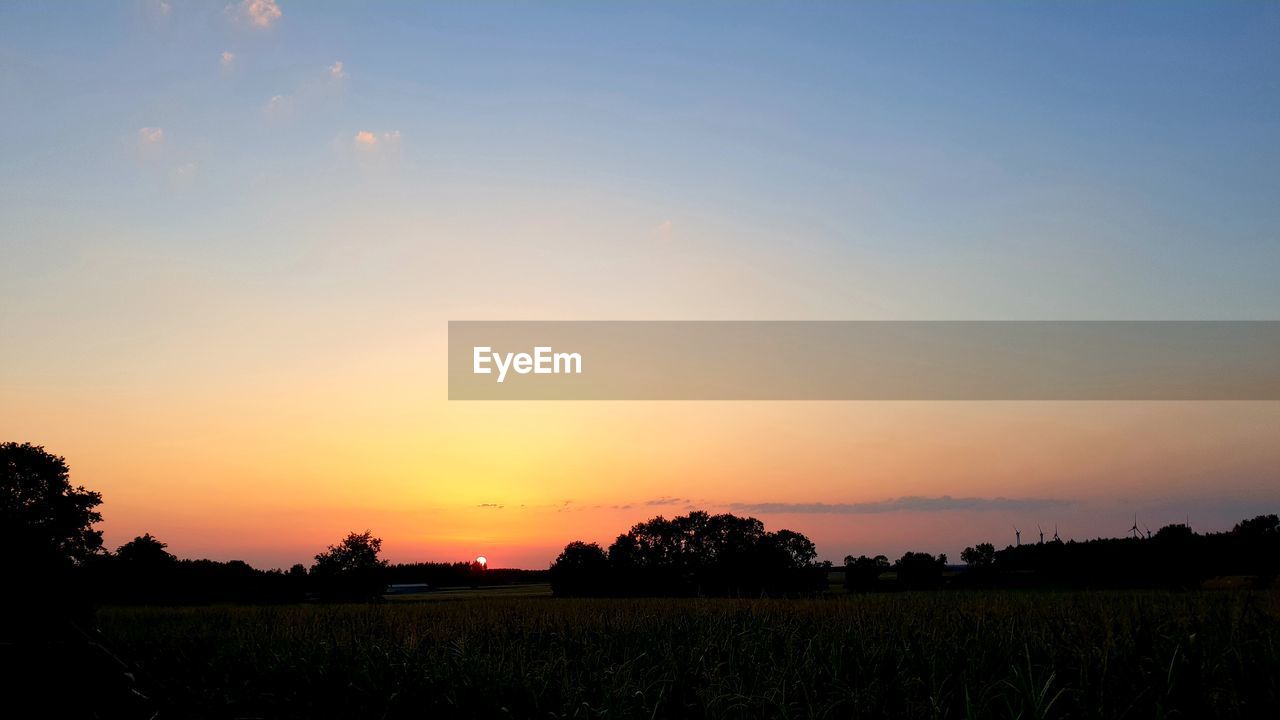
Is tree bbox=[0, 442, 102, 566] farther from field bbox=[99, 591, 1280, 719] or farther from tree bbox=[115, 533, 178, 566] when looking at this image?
field bbox=[99, 591, 1280, 719]

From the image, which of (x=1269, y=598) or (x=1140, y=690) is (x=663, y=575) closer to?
(x=1269, y=598)

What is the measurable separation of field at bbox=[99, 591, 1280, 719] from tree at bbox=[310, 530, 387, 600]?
57.3 meters

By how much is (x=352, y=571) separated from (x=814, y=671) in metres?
77.3

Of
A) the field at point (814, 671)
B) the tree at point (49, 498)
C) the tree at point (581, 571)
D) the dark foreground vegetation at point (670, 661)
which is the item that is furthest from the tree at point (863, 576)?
the tree at point (49, 498)

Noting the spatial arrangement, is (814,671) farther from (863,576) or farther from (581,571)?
(581,571)

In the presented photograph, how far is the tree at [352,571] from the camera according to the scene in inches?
2736

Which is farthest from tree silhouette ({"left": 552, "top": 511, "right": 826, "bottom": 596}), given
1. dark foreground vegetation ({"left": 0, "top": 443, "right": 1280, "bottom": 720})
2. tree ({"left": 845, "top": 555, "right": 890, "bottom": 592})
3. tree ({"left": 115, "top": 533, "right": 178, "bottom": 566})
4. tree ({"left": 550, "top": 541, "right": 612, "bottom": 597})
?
dark foreground vegetation ({"left": 0, "top": 443, "right": 1280, "bottom": 720})

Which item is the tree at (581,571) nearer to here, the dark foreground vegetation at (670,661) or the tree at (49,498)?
the tree at (49,498)

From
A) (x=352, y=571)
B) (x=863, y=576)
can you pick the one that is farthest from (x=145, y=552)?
(x=863, y=576)

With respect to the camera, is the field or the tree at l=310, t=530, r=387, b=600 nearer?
the field

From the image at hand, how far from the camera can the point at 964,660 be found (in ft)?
28.1

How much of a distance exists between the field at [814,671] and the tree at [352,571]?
5731 cm

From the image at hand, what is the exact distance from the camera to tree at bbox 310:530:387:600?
69.5m

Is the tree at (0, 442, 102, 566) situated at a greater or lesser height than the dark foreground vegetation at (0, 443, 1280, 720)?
greater
